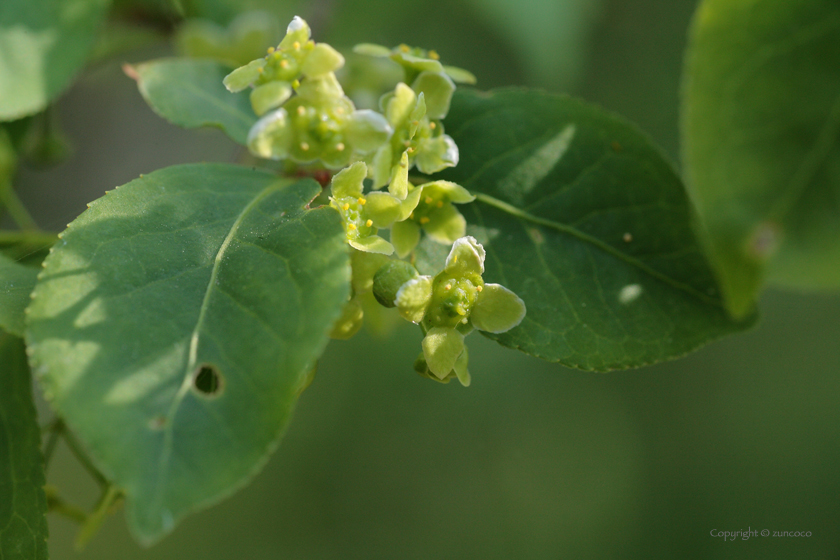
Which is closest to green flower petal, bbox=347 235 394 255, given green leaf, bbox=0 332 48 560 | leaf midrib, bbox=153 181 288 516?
leaf midrib, bbox=153 181 288 516

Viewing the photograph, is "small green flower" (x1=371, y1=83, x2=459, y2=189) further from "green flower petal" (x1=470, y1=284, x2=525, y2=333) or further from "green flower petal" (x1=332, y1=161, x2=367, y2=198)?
"green flower petal" (x1=470, y1=284, x2=525, y2=333)

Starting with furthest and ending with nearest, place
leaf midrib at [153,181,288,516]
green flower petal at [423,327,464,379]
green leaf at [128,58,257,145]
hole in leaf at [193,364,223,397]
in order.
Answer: green leaf at [128,58,257,145] → green flower petal at [423,327,464,379] → hole in leaf at [193,364,223,397] → leaf midrib at [153,181,288,516]

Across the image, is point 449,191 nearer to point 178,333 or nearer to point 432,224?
point 432,224

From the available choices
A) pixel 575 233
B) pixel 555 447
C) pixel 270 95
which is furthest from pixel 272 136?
pixel 555 447

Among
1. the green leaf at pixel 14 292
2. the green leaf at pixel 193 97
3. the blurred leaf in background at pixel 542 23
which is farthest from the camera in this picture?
the blurred leaf in background at pixel 542 23

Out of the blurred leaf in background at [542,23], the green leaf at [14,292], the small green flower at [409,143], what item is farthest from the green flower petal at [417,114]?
the blurred leaf in background at [542,23]

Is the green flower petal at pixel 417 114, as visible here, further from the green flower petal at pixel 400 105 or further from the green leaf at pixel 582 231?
the green leaf at pixel 582 231

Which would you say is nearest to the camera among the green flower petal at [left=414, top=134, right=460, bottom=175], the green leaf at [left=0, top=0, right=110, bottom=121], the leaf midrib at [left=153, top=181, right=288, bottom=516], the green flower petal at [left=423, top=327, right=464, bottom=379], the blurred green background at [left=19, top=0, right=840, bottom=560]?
the leaf midrib at [left=153, top=181, right=288, bottom=516]
